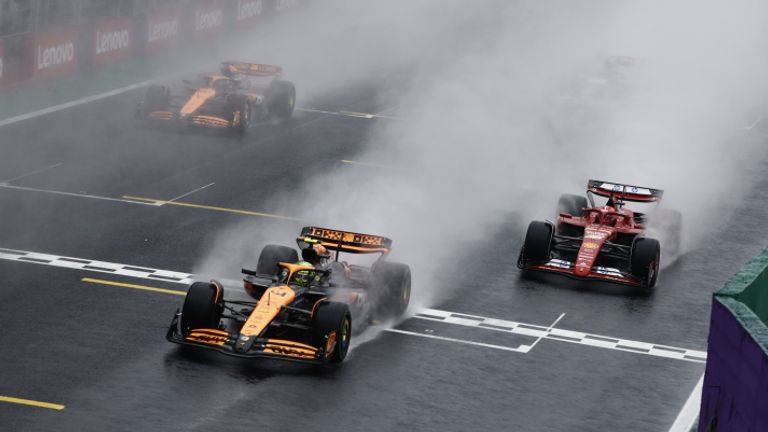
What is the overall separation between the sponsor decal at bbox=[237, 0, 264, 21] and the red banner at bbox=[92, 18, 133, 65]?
25.5 ft

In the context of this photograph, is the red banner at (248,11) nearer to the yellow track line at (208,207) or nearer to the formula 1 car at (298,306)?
the yellow track line at (208,207)

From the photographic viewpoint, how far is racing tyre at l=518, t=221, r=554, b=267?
77.7ft

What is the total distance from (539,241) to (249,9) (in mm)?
28928

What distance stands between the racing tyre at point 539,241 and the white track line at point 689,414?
5.09m

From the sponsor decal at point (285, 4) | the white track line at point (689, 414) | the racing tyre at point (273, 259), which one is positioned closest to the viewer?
the white track line at point (689, 414)

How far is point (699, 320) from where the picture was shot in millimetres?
22203

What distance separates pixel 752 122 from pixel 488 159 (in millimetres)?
10390

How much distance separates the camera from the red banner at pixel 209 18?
46.6 metres

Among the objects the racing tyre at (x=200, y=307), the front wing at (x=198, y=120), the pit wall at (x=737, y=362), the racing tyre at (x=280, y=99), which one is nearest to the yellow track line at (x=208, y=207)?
the front wing at (x=198, y=120)

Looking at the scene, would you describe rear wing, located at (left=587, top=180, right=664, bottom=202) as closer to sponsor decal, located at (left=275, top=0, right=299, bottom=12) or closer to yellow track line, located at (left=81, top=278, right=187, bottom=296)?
yellow track line, located at (left=81, top=278, right=187, bottom=296)

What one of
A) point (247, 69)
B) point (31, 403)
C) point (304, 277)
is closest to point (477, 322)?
point (304, 277)

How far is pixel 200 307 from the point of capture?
18953 millimetres

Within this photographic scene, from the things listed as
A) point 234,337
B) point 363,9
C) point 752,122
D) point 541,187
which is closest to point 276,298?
point 234,337

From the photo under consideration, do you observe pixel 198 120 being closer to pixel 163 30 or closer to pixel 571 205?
pixel 571 205
